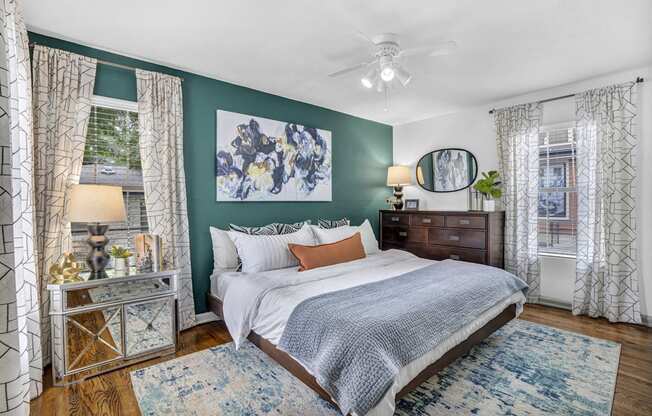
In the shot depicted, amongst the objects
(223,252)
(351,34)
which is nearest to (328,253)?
(223,252)

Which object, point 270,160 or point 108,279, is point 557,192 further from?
point 108,279

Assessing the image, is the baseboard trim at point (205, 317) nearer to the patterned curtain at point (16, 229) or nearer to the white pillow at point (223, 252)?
the white pillow at point (223, 252)

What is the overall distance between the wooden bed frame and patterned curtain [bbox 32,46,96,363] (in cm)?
134

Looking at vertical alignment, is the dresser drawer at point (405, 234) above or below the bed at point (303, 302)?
above

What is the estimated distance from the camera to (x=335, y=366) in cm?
166

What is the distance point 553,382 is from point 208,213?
10.5ft

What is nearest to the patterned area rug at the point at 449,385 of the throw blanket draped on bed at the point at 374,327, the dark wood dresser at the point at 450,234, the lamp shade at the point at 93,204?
the throw blanket draped on bed at the point at 374,327

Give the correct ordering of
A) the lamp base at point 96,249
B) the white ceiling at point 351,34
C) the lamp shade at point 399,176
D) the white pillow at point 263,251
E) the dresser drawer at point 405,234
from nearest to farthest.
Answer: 1. the white ceiling at point 351,34
2. the lamp base at point 96,249
3. the white pillow at point 263,251
4. the dresser drawer at point 405,234
5. the lamp shade at point 399,176

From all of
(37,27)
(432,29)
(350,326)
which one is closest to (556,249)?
(432,29)

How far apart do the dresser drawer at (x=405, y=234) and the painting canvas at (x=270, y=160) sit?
1.07m

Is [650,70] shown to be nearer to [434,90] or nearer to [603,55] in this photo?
[603,55]

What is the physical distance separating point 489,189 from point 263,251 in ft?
9.30

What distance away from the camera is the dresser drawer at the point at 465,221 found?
12.4 feet

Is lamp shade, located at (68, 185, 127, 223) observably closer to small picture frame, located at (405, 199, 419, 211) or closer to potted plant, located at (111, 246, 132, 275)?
potted plant, located at (111, 246, 132, 275)
